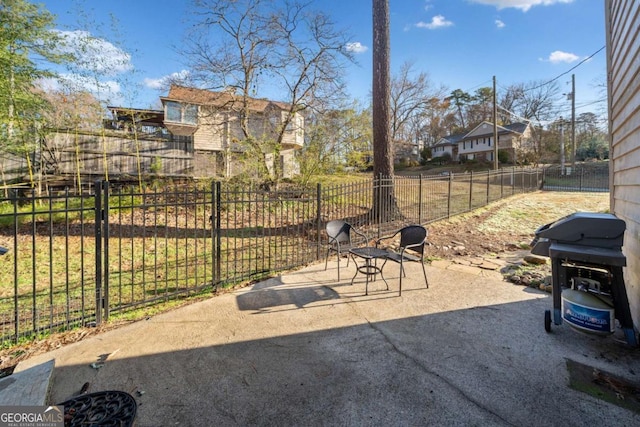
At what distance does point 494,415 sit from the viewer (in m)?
1.75

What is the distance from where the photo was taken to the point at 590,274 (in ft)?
8.38

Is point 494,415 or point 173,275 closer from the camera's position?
point 494,415

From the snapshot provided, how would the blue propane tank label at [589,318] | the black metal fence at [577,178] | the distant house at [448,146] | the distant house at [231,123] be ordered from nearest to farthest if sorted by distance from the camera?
the blue propane tank label at [589,318] → the distant house at [231,123] → the black metal fence at [577,178] → the distant house at [448,146]

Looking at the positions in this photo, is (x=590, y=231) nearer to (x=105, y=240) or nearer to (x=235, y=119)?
(x=105, y=240)

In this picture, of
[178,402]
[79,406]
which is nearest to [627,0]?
[178,402]

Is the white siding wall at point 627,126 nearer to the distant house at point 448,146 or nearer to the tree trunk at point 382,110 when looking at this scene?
the tree trunk at point 382,110

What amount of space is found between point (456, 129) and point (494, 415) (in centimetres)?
5087

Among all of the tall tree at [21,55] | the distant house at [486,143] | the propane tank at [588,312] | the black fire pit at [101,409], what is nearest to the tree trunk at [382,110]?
the propane tank at [588,312]

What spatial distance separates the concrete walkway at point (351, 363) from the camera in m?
1.79

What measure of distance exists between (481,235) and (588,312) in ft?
16.7

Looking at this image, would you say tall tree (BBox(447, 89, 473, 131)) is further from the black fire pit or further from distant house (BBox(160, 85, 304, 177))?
the black fire pit

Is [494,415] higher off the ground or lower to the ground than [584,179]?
lower

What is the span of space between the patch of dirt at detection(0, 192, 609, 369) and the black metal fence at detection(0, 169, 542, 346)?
0.72 ft

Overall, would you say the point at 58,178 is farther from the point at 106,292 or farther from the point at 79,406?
the point at 79,406
